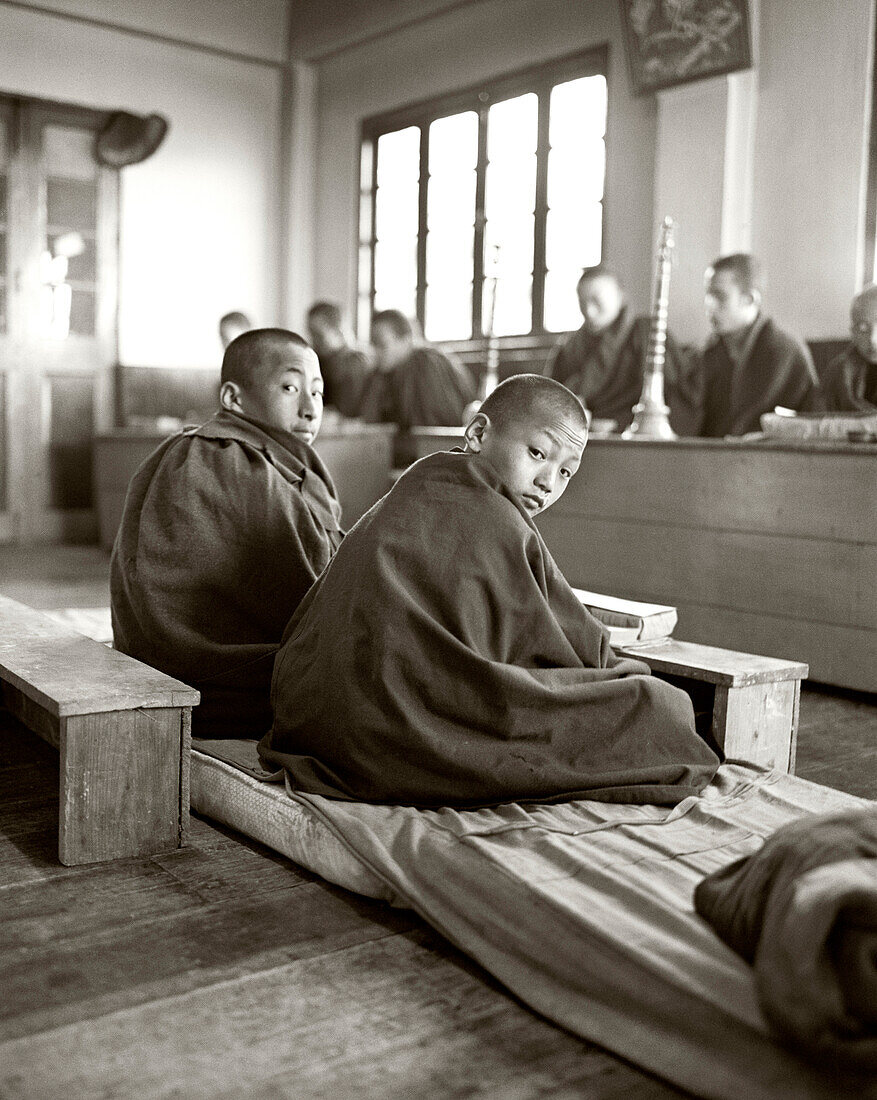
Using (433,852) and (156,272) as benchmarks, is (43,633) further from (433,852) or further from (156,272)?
(156,272)

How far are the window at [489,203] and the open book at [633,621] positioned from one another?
3.88 meters

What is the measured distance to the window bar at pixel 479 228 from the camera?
7.88 metres

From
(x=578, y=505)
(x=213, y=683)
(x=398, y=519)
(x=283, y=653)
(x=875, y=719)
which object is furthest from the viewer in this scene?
(x=578, y=505)

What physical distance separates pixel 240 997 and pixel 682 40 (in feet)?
19.2

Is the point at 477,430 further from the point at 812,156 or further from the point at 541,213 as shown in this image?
the point at 541,213

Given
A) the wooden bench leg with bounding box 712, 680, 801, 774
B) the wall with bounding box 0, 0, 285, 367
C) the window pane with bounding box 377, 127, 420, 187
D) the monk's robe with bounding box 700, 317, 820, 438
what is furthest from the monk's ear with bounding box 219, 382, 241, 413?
the window pane with bounding box 377, 127, 420, 187

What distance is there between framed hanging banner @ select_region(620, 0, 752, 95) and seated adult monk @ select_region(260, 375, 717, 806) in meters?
4.69

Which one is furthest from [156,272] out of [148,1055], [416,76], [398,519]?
[148,1055]

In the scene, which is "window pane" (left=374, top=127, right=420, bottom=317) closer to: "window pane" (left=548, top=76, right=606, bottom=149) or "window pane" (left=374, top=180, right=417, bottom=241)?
"window pane" (left=374, top=180, right=417, bottom=241)

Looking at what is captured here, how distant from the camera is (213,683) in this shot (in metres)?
2.65

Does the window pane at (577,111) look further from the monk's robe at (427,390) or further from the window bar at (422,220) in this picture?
the monk's robe at (427,390)

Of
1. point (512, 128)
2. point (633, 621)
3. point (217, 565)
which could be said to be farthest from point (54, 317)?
point (633, 621)

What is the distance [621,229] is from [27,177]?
3.76m

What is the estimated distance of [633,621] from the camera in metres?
2.84
